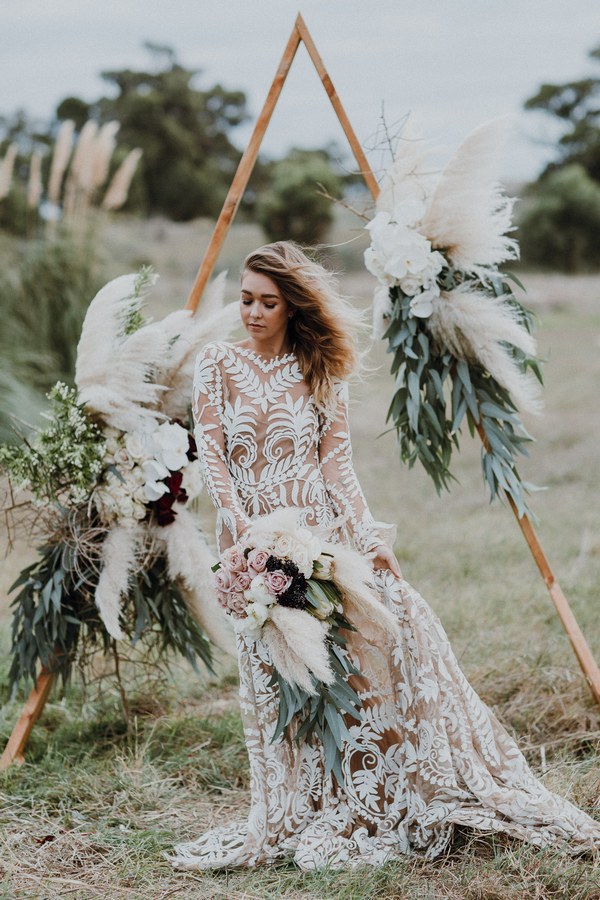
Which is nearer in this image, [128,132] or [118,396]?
[118,396]

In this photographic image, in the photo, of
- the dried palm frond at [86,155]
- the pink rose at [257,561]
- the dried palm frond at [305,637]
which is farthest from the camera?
the dried palm frond at [86,155]

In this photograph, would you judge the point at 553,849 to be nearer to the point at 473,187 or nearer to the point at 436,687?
the point at 436,687

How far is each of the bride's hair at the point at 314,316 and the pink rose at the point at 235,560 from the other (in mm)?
624

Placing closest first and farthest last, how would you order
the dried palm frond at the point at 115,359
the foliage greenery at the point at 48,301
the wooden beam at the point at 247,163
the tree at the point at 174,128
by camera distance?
1. the dried palm frond at the point at 115,359
2. the wooden beam at the point at 247,163
3. the foliage greenery at the point at 48,301
4. the tree at the point at 174,128

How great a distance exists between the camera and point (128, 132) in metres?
25.1

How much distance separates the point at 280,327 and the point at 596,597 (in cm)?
288

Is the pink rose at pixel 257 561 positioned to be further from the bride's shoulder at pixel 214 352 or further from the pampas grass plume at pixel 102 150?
the pampas grass plume at pixel 102 150

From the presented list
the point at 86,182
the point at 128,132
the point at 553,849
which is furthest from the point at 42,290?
the point at 128,132

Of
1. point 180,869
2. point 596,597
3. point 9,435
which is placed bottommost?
point 180,869

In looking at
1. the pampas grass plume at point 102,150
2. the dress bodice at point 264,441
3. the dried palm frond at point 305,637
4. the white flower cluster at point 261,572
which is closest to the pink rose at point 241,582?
the white flower cluster at point 261,572

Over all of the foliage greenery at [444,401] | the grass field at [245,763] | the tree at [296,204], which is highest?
the tree at [296,204]

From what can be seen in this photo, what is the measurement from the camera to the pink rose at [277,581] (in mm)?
2791

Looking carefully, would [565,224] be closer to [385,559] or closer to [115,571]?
[115,571]

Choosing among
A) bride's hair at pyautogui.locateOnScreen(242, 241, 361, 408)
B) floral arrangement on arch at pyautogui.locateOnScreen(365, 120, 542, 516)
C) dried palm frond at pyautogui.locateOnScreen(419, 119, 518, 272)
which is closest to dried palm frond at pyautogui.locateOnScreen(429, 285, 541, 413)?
floral arrangement on arch at pyautogui.locateOnScreen(365, 120, 542, 516)
